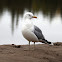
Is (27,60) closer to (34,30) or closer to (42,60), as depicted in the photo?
(42,60)

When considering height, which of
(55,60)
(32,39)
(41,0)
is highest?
(41,0)

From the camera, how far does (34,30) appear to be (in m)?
8.36

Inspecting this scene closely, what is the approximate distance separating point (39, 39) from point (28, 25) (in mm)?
638

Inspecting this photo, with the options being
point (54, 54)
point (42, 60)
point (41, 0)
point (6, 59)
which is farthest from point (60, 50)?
point (41, 0)

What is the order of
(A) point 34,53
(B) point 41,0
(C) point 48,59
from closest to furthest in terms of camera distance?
1. (C) point 48,59
2. (A) point 34,53
3. (B) point 41,0

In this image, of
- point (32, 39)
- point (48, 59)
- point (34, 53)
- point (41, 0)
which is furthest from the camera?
point (41, 0)

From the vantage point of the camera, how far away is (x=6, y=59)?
21.9 feet

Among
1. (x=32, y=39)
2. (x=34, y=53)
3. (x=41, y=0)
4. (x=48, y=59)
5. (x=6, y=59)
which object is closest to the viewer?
(x=6, y=59)

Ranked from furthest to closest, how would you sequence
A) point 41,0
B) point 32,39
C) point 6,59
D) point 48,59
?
point 41,0 < point 32,39 < point 48,59 < point 6,59

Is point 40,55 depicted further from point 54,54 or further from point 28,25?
point 28,25

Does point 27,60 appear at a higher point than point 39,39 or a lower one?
lower

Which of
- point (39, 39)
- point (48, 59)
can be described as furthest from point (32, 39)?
point (48, 59)

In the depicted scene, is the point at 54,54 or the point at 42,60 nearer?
the point at 42,60

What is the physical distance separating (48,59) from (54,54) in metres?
0.88
